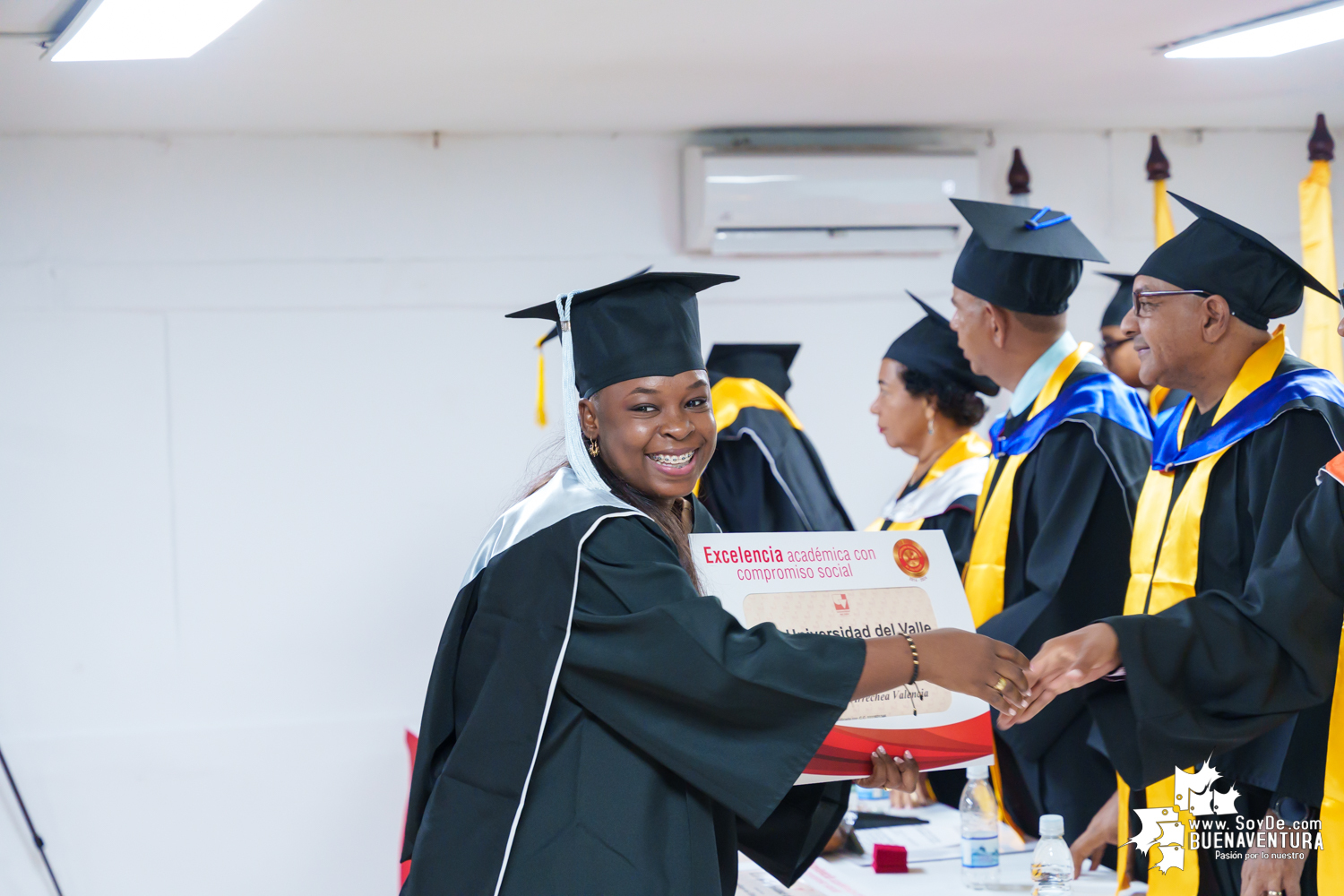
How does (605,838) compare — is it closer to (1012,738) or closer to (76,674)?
(1012,738)

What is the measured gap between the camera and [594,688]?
69.5 inches

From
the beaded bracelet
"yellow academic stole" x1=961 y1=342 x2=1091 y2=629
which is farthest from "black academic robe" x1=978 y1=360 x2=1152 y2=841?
the beaded bracelet

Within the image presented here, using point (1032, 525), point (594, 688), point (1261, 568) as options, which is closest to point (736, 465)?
point (1032, 525)

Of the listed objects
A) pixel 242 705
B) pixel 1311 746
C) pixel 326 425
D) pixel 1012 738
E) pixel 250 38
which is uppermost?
pixel 250 38

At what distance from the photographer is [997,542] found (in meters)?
2.98

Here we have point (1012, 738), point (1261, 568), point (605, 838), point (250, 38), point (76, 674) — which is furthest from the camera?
point (76, 674)

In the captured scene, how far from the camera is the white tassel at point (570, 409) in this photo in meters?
1.96

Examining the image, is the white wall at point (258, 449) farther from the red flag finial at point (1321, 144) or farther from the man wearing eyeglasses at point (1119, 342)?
the red flag finial at point (1321, 144)

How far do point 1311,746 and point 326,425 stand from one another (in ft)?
12.2

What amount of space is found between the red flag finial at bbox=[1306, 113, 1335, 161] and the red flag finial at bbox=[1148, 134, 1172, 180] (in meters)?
0.56

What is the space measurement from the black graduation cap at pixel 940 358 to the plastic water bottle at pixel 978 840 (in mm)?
1669

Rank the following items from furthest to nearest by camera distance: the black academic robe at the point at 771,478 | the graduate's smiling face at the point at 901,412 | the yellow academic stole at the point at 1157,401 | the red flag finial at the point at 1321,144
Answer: the red flag finial at the point at 1321,144
the black academic robe at the point at 771,478
the graduate's smiling face at the point at 901,412
the yellow academic stole at the point at 1157,401

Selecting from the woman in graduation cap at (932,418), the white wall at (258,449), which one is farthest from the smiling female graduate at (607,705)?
the white wall at (258,449)

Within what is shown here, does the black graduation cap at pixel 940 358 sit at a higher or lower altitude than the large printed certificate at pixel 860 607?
higher
